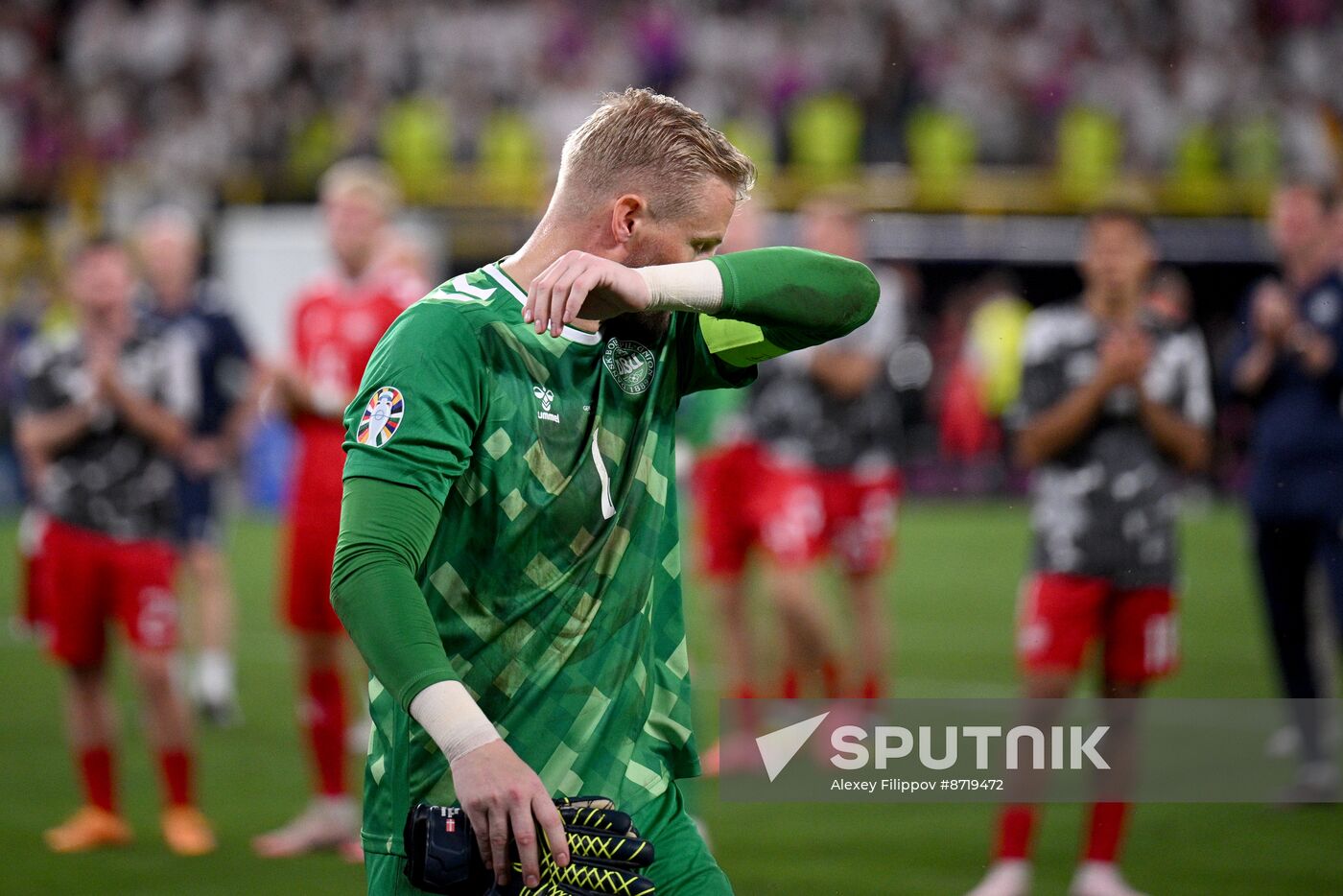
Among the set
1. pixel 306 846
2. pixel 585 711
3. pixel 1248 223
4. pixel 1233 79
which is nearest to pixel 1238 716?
pixel 306 846

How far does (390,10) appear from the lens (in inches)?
949

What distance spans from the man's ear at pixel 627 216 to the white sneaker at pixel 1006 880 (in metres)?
3.36

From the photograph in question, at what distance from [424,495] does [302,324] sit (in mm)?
4428

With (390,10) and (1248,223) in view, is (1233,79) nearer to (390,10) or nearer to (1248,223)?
(1248,223)

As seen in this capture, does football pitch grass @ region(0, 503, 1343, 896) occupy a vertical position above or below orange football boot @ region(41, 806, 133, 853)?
below

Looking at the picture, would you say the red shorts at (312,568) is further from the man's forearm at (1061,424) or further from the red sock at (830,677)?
the man's forearm at (1061,424)

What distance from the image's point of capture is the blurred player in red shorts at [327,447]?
638cm

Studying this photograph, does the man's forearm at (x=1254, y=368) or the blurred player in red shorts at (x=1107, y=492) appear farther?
the man's forearm at (x=1254, y=368)

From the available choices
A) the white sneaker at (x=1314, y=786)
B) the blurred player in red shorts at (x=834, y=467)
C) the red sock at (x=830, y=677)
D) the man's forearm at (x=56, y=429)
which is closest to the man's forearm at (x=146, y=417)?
the man's forearm at (x=56, y=429)

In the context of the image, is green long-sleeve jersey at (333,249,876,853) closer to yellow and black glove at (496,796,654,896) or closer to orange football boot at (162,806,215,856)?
yellow and black glove at (496,796,654,896)

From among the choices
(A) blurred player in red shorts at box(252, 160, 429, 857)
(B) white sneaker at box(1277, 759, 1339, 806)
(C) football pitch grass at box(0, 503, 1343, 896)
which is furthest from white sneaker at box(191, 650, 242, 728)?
(B) white sneaker at box(1277, 759, 1339, 806)

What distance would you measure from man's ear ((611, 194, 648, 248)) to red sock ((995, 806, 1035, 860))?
3.32m

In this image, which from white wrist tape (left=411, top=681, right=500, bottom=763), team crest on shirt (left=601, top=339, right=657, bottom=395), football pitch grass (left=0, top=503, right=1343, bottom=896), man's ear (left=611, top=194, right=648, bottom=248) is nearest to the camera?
white wrist tape (left=411, top=681, right=500, bottom=763)

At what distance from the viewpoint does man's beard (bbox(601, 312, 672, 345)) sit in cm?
289
